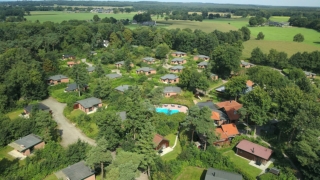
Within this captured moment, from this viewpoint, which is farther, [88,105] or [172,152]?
[88,105]

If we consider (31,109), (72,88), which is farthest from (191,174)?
(72,88)

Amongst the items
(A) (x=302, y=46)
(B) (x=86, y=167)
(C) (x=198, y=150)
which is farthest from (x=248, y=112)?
(A) (x=302, y=46)

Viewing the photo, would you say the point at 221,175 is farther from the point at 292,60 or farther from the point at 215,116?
the point at 292,60

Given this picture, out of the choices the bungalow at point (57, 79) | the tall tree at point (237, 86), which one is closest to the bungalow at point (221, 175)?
the tall tree at point (237, 86)

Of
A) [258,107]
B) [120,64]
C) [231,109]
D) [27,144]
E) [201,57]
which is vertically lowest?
[27,144]

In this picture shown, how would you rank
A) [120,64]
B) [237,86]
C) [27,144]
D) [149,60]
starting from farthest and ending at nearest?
[149,60] < [120,64] < [237,86] < [27,144]

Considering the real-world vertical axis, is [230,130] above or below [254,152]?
above

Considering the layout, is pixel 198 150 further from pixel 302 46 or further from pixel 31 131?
pixel 302 46
